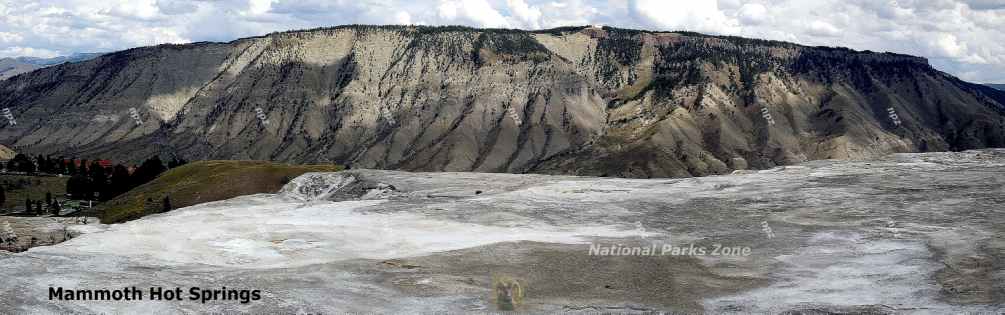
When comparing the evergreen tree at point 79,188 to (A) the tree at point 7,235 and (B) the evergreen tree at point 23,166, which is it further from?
(A) the tree at point 7,235

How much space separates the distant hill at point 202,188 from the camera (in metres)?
86.1

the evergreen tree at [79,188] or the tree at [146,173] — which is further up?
the tree at [146,173]

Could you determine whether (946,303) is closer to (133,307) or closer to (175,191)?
(133,307)

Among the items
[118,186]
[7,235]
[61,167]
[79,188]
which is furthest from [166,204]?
[61,167]

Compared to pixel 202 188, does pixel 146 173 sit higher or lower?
lower

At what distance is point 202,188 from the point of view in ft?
301

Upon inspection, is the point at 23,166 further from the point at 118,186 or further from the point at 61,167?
the point at 118,186

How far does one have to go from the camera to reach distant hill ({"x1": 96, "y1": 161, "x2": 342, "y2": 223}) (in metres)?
86.1

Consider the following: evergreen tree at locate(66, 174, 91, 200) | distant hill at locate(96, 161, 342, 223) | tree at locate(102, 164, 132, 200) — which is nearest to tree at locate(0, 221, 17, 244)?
distant hill at locate(96, 161, 342, 223)

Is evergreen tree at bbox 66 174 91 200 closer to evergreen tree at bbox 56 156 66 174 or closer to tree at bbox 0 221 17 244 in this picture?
evergreen tree at bbox 56 156 66 174

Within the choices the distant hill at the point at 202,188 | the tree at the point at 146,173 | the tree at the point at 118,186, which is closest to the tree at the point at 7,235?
the distant hill at the point at 202,188

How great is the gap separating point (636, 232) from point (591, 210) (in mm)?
7938

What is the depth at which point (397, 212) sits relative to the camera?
54.9 meters

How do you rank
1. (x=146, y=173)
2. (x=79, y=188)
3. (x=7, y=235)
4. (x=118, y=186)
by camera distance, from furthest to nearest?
(x=79, y=188) < (x=146, y=173) < (x=118, y=186) < (x=7, y=235)
